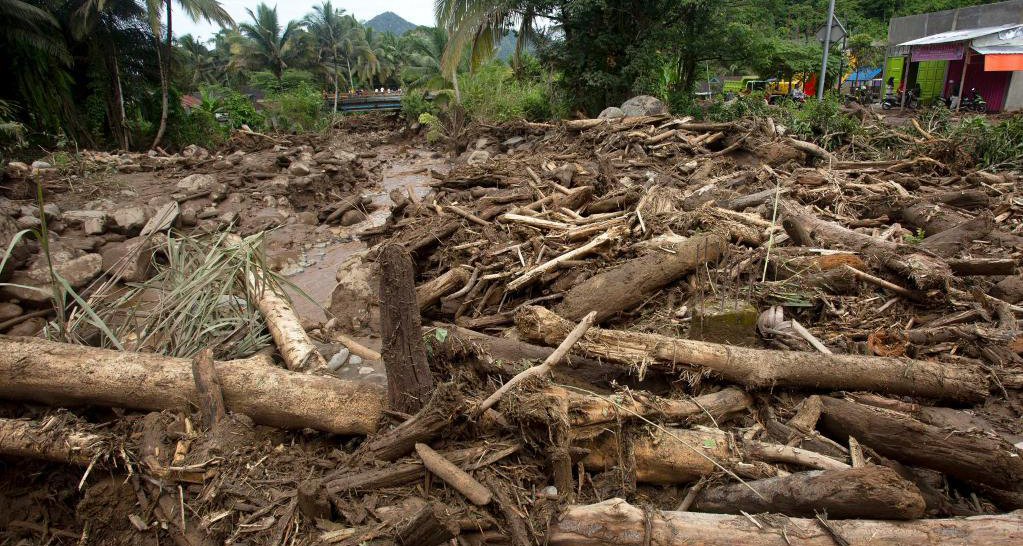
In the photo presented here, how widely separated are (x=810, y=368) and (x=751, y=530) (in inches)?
56.4

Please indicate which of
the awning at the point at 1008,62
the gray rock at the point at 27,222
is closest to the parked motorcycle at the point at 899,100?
the awning at the point at 1008,62

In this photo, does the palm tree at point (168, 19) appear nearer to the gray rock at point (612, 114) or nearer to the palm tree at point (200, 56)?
the gray rock at point (612, 114)

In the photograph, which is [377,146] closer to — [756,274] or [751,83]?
[751,83]

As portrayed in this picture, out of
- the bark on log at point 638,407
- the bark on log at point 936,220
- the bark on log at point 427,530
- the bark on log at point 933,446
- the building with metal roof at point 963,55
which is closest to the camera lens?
the bark on log at point 427,530

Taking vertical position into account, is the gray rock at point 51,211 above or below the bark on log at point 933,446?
above

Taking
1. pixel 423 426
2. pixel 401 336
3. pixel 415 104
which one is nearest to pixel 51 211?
pixel 401 336

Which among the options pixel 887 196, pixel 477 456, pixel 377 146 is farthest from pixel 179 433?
pixel 377 146

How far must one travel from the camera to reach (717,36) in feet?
46.0

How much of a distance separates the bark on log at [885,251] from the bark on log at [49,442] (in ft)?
17.9

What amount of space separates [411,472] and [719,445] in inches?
58.9

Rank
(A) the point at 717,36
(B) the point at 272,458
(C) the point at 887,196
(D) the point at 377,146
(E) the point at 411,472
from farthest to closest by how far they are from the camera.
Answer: (D) the point at 377,146 → (A) the point at 717,36 → (C) the point at 887,196 → (B) the point at 272,458 → (E) the point at 411,472

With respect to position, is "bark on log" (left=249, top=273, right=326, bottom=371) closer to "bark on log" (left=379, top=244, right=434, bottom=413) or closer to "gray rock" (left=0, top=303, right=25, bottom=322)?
"bark on log" (left=379, top=244, right=434, bottom=413)

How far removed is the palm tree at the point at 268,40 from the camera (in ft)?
122

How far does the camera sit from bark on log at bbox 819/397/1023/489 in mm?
2285
